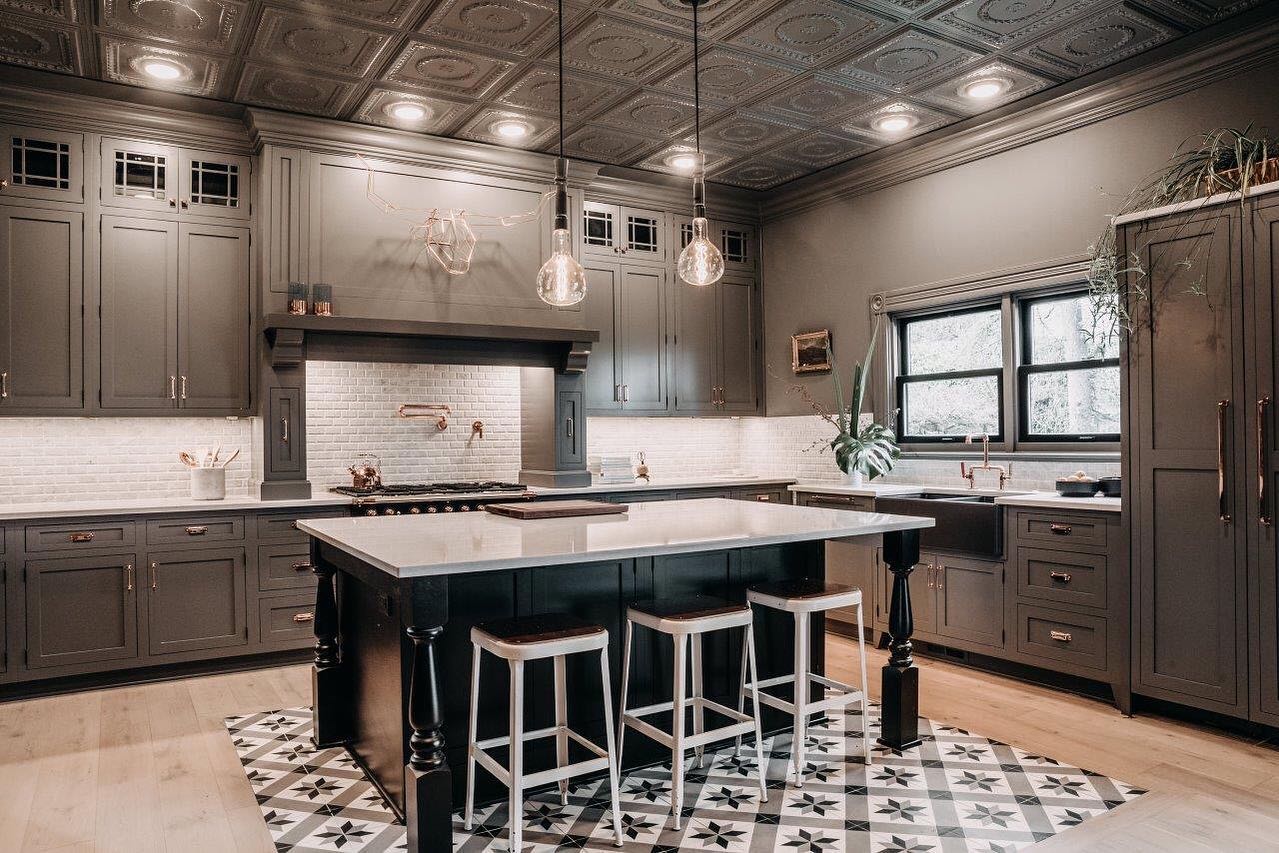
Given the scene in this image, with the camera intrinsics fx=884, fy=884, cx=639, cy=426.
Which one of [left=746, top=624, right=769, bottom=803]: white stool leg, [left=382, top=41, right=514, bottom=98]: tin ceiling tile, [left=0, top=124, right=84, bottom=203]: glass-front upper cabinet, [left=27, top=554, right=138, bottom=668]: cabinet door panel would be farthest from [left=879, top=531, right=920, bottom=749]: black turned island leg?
[left=0, top=124, right=84, bottom=203]: glass-front upper cabinet

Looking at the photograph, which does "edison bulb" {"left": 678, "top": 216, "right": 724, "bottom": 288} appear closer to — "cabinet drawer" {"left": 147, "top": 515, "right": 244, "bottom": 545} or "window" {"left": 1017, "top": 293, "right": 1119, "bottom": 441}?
"window" {"left": 1017, "top": 293, "right": 1119, "bottom": 441}

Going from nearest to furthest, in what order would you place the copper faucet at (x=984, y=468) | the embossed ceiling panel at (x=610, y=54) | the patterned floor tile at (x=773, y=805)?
the patterned floor tile at (x=773, y=805) < the embossed ceiling panel at (x=610, y=54) < the copper faucet at (x=984, y=468)

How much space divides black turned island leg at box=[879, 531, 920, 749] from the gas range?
7.87 feet

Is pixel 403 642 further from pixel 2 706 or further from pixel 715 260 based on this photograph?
pixel 2 706

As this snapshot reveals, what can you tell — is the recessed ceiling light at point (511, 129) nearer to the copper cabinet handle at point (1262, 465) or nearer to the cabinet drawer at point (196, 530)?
the cabinet drawer at point (196, 530)

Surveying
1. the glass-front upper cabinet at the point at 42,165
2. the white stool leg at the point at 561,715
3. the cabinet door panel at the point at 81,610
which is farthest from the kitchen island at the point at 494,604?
the glass-front upper cabinet at the point at 42,165

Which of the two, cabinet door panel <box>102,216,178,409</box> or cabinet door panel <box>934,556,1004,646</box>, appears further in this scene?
cabinet door panel <box>102,216,178,409</box>

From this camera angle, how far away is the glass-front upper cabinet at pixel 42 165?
4766 millimetres

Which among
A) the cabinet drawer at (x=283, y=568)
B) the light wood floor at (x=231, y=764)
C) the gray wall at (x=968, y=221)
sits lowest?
the light wood floor at (x=231, y=764)

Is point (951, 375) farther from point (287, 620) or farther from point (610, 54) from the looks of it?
point (287, 620)

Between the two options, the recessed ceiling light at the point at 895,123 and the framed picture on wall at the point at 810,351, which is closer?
the recessed ceiling light at the point at 895,123

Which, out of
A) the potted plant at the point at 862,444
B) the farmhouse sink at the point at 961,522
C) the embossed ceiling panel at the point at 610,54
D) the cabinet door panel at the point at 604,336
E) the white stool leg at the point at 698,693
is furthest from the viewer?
the cabinet door panel at the point at 604,336

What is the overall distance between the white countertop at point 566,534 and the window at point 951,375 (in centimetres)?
221

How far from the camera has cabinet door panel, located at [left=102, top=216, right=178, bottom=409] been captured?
499cm
